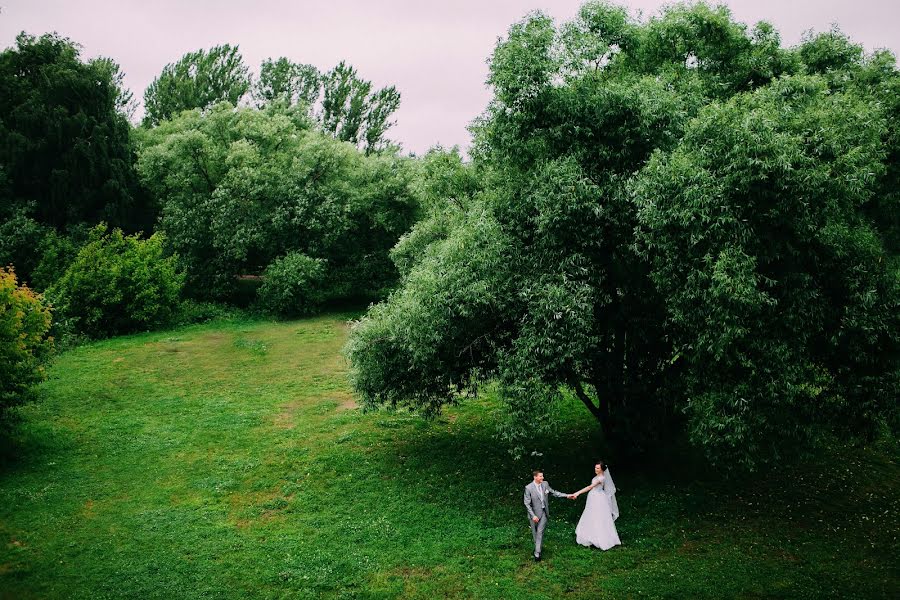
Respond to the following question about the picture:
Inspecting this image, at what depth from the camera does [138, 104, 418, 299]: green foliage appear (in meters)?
40.7

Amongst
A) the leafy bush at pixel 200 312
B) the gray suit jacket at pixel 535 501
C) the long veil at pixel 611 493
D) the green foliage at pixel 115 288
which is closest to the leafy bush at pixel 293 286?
the leafy bush at pixel 200 312

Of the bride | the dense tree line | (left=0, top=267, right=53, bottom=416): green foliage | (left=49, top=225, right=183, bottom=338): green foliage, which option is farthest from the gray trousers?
(left=49, top=225, right=183, bottom=338): green foliage

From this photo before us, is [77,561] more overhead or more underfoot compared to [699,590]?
more underfoot

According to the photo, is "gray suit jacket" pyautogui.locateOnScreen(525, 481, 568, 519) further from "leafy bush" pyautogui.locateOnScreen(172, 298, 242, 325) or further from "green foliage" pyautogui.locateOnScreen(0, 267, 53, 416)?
"leafy bush" pyautogui.locateOnScreen(172, 298, 242, 325)

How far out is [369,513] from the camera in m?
15.6

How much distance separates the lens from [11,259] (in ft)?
117

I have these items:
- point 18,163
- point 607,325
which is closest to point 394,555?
point 607,325

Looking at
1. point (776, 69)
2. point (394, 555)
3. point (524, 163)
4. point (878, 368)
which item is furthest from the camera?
point (776, 69)

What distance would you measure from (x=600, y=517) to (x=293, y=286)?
3001 cm

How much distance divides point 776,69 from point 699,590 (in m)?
14.6

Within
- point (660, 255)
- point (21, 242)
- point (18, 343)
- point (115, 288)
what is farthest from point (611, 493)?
point (21, 242)

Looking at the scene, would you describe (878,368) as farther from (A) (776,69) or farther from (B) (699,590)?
(A) (776,69)

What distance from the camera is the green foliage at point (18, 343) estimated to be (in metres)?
17.8

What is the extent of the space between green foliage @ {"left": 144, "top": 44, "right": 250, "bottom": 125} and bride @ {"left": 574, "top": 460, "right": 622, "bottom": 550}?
60726 mm
